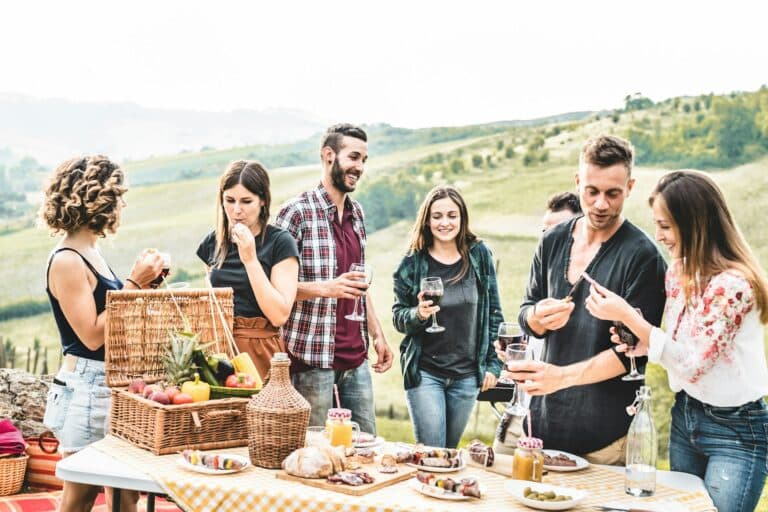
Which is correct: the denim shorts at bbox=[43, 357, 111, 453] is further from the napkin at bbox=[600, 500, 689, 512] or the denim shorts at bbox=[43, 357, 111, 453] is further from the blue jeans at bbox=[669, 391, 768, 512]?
the blue jeans at bbox=[669, 391, 768, 512]

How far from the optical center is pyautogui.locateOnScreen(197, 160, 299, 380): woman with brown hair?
3.65 m

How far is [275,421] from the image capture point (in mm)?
2832

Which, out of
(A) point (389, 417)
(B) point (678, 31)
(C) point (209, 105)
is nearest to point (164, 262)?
(A) point (389, 417)

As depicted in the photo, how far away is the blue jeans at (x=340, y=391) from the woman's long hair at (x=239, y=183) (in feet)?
2.62

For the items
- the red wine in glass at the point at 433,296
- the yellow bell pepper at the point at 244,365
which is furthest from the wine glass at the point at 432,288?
the yellow bell pepper at the point at 244,365

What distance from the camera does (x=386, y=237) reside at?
356 inches

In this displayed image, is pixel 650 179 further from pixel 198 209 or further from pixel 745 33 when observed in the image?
pixel 198 209

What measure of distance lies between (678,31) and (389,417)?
176 inches

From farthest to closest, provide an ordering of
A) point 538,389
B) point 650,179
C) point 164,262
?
point 650,179 → point 164,262 → point 538,389

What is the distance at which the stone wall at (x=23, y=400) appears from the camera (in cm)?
580

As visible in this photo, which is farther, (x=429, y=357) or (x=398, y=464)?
(x=429, y=357)

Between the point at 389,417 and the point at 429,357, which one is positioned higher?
the point at 429,357

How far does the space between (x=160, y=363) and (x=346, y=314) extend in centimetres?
132

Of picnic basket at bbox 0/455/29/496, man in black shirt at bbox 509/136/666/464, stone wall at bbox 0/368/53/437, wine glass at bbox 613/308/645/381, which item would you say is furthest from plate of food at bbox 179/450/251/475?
stone wall at bbox 0/368/53/437
